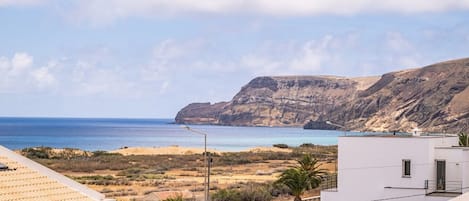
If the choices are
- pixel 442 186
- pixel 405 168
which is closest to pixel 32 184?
pixel 405 168

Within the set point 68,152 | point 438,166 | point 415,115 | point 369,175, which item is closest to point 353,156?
point 369,175

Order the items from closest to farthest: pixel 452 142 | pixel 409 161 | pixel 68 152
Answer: pixel 409 161 < pixel 452 142 < pixel 68 152

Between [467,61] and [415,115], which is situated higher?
[467,61]

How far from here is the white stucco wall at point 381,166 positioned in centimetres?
3472

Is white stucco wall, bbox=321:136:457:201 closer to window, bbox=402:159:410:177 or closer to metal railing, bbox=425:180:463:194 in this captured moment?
window, bbox=402:159:410:177

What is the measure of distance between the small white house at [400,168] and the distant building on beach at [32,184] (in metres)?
15.3

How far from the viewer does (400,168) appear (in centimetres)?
3491

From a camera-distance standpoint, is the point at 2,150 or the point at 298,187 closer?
the point at 2,150

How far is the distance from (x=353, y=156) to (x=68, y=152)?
217 ft

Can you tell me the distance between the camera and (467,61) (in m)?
185

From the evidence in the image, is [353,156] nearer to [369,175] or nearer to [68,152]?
[369,175]

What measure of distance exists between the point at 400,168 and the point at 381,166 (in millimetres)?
814

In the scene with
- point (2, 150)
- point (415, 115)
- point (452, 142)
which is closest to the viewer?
point (2, 150)

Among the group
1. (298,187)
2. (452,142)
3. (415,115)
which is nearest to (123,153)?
(298,187)
